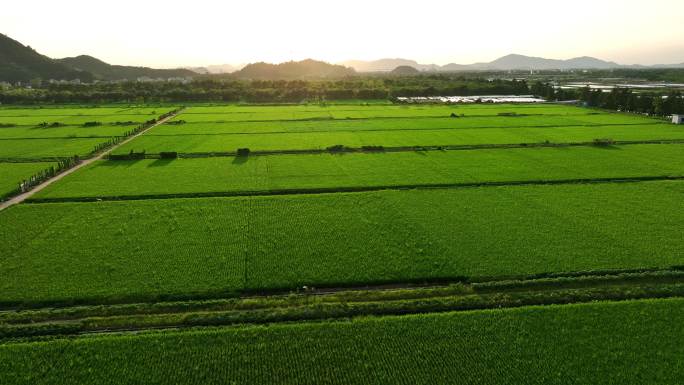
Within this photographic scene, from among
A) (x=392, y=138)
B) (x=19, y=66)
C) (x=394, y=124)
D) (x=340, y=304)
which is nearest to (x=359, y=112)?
(x=394, y=124)

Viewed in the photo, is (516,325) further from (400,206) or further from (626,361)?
(400,206)

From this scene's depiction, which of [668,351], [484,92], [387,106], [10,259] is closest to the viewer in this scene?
[668,351]

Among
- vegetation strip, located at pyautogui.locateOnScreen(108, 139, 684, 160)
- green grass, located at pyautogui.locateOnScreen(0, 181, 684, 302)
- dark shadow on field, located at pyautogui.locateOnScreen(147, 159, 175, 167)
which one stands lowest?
green grass, located at pyautogui.locateOnScreen(0, 181, 684, 302)

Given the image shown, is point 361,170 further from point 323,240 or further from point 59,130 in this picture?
point 59,130

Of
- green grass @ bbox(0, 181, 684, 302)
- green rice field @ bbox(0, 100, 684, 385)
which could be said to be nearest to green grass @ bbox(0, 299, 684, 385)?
green rice field @ bbox(0, 100, 684, 385)

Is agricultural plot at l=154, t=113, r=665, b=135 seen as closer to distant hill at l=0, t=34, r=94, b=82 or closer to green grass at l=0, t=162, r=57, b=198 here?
green grass at l=0, t=162, r=57, b=198

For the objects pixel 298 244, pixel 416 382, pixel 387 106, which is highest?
pixel 387 106

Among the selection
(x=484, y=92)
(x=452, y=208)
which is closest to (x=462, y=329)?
(x=452, y=208)
